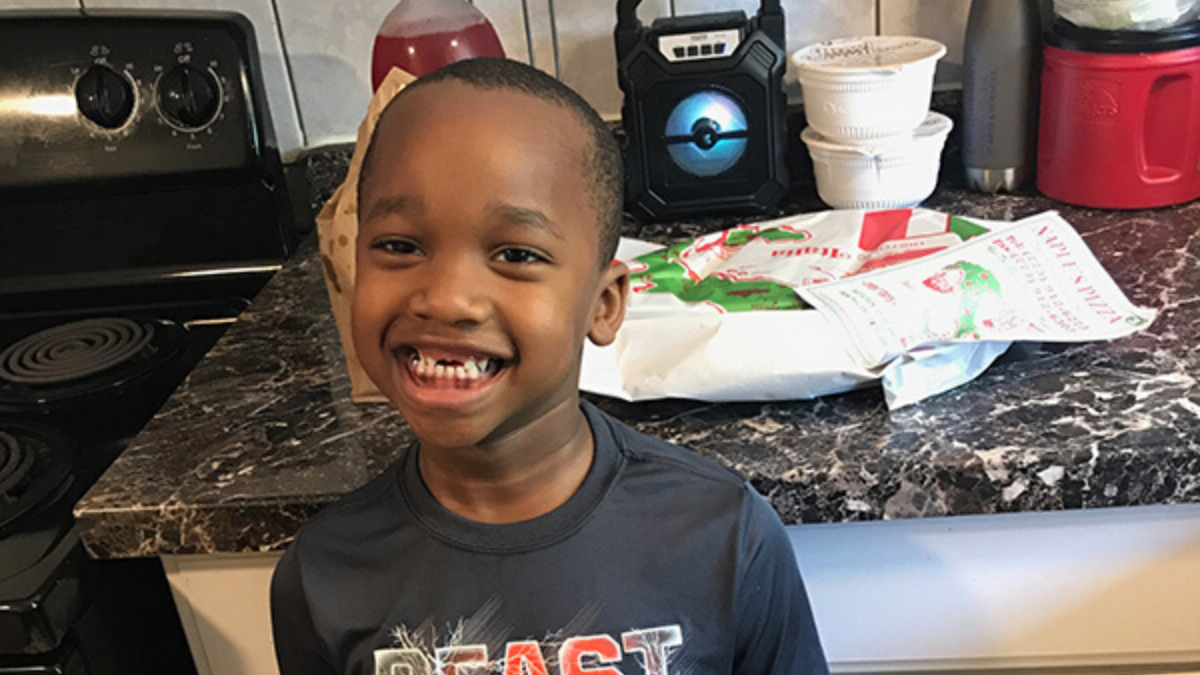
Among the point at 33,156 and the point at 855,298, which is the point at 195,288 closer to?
the point at 33,156

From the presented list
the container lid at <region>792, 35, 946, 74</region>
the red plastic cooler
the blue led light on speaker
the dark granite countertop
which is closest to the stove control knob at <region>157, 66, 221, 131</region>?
the dark granite countertop

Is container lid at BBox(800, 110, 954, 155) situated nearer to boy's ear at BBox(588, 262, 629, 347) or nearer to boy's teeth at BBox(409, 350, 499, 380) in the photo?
boy's ear at BBox(588, 262, 629, 347)

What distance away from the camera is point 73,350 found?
1.18 m

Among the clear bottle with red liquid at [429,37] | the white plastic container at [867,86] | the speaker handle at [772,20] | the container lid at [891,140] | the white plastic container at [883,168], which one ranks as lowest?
the white plastic container at [883,168]

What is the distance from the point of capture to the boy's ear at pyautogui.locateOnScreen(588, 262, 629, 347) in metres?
0.72

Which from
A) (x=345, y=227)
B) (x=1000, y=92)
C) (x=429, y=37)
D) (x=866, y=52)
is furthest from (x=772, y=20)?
(x=345, y=227)

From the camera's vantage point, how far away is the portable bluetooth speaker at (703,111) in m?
1.24

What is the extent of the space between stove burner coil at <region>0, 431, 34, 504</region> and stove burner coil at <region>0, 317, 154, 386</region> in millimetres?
120

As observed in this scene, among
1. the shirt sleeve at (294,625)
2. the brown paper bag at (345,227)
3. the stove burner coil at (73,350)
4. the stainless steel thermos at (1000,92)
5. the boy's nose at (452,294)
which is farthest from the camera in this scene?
the stainless steel thermos at (1000,92)

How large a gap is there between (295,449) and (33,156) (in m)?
0.57

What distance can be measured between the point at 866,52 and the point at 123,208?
820mm

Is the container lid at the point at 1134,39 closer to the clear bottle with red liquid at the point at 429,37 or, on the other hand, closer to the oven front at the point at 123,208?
the clear bottle with red liquid at the point at 429,37

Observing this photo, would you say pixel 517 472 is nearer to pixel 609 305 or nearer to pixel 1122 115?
pixel 609 305

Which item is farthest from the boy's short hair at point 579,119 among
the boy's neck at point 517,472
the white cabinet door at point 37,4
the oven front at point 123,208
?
the white cabinet door at point 37,4
